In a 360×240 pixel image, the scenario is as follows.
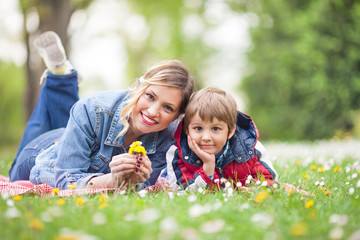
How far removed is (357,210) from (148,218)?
136 cm

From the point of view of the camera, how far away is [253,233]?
1.71 metres

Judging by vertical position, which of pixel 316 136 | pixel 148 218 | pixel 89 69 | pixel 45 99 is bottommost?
pixel 316 136

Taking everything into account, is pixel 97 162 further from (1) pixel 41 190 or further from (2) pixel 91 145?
(1) pixel 41 190

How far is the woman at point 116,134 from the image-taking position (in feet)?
9.15

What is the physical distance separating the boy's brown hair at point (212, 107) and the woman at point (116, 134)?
0.14 meters

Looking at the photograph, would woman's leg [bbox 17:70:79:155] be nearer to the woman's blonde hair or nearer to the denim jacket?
the denim jacket

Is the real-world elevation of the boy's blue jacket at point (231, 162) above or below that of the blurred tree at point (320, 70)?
below

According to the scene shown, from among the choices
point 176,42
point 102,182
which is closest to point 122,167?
point 102,182

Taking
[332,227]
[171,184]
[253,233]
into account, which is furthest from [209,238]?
[171,184]

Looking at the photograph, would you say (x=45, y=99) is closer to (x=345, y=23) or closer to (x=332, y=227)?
(x=332, y=227)

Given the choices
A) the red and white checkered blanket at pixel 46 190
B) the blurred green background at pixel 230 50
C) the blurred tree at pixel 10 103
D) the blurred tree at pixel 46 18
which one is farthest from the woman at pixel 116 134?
the blurred tree at pixel 10 103

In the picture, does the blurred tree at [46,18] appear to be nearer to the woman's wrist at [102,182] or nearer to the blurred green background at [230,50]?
the blurred green background at [230,50]

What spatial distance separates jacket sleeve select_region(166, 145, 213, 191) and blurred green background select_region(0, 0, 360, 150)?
3.39ft

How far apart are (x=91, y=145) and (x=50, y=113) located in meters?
1.40
